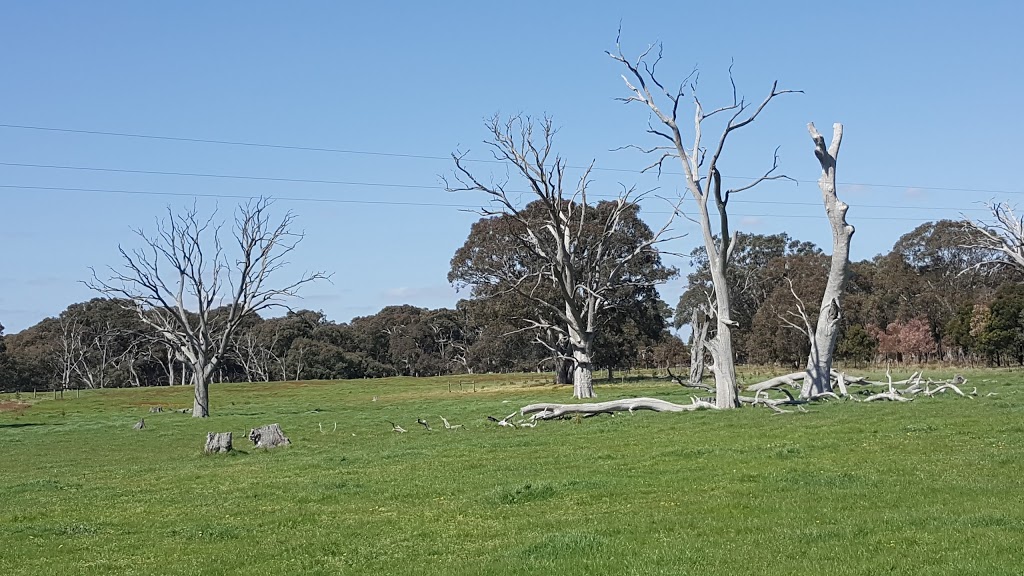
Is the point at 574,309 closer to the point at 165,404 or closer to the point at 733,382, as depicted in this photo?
the point at 733,382

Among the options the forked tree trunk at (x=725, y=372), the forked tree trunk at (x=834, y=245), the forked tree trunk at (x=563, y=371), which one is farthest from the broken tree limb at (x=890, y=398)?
the forked tree trunk at (x=563, y=371)

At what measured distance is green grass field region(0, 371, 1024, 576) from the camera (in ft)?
29.2

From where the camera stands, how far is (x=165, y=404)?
62.6 m

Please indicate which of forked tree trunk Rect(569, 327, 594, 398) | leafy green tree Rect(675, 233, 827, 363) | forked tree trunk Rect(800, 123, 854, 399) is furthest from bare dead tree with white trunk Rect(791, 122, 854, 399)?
leafy green tree Rect(675, 233, 827, 363)

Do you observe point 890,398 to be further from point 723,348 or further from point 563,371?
point 563,371

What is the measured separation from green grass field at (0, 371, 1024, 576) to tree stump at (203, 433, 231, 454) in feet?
1.36

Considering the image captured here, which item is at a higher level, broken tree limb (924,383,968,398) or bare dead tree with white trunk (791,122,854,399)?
bare dead tree with white trunk (791,122,854,399)

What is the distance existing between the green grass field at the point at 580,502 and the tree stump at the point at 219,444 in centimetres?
41

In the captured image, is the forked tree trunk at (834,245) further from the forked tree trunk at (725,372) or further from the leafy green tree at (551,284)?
the leafy green tree at (551,284)

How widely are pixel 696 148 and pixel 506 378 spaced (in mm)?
59567

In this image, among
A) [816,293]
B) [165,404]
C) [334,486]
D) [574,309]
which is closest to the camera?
[334,486]

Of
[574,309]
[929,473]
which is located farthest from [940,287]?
[929,473]

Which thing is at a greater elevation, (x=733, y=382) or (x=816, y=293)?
(x=816, y=293)

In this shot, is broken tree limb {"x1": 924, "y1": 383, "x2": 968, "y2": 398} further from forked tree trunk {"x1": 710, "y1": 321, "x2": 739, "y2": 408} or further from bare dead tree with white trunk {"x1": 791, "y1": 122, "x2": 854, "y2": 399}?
forked tree trunk {"x1": 710, "y1": 321, "x2": 739, "y2": 408}
